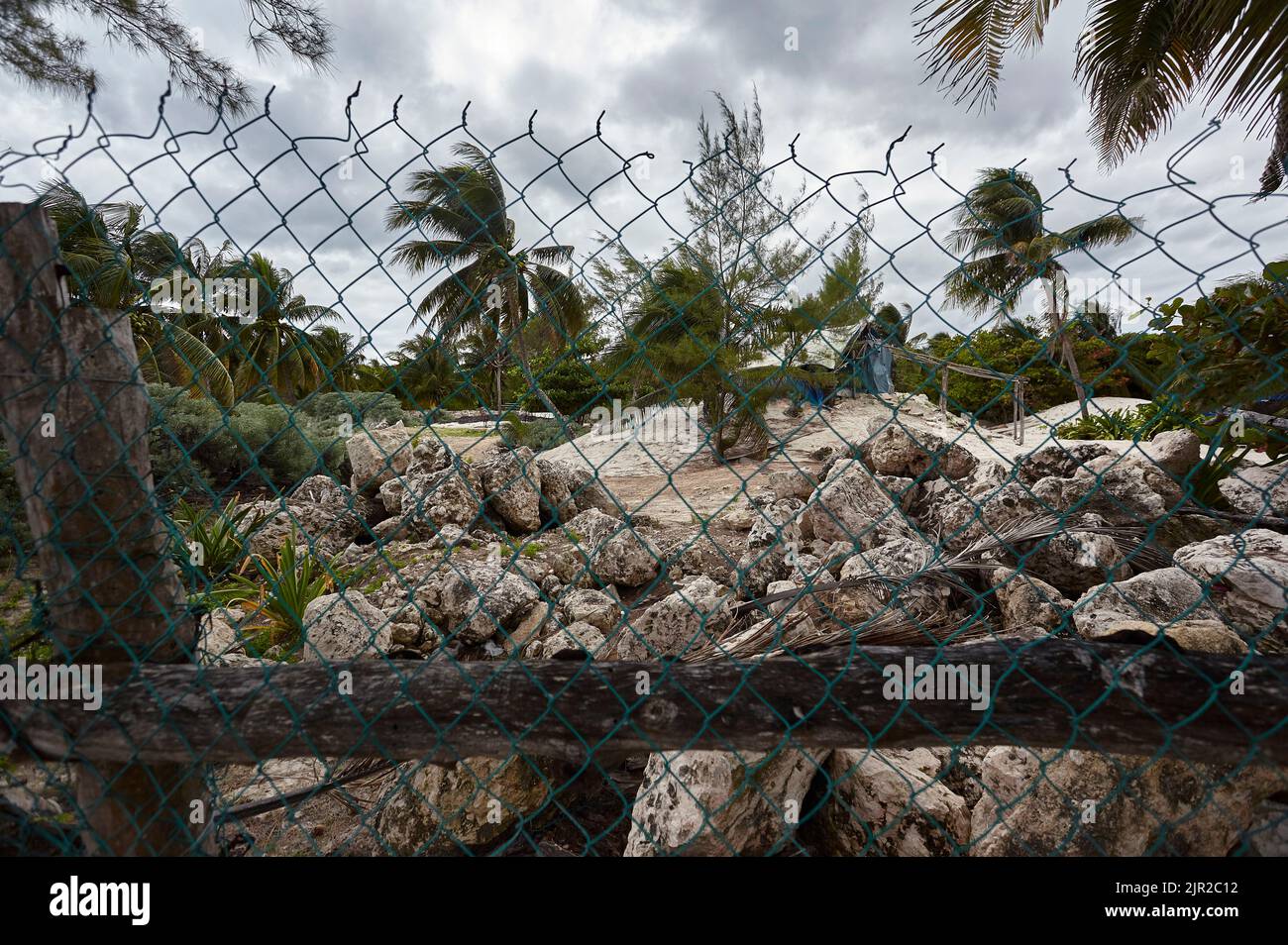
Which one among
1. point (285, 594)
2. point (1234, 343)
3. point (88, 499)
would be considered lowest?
point (285, 594)

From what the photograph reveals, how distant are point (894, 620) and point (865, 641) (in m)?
0.10

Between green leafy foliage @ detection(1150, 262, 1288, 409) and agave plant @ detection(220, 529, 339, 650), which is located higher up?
green leafy foliage @ detection(1150, 262, 1288, 409)

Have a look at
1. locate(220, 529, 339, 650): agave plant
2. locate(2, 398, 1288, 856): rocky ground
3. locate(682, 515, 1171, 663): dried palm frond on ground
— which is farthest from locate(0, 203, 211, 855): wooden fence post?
locate(220, 529, 339, 650): agave plant

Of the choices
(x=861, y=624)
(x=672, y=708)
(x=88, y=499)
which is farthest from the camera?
(x=861, y=624)

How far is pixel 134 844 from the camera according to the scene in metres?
1.27

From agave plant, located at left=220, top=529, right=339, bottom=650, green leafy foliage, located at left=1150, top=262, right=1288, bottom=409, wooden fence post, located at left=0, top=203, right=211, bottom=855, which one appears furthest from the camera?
agave plant, located at left=220, top=529, right=339, bottom=650

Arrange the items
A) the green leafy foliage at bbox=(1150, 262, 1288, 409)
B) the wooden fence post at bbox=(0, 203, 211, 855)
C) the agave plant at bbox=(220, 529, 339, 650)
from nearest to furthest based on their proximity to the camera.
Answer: the green leafy foliage at bbox=(1150, 262, 1288, 409)
the wooden fence post at bbox=(0, 203, 211, 855)
the agave plant at bbox=(220, 529, 339, 650)

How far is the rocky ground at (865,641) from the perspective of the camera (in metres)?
1.31

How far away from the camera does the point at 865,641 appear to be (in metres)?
1.27

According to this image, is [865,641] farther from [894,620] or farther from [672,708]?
[672,708]

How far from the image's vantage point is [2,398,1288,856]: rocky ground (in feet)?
4.29

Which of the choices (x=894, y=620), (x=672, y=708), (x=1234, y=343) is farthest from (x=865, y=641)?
(x=1234, y=343)

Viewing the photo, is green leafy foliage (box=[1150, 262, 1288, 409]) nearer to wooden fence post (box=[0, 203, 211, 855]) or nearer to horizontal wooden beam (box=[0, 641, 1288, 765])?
horizontal wooden beam (box=[0, 641, 1288, 765])
